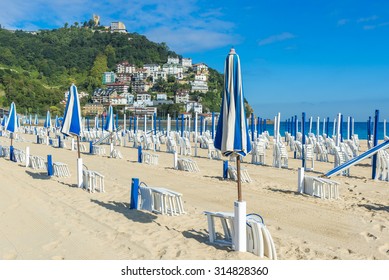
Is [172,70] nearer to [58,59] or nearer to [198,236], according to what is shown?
[58,59]

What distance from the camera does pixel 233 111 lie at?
15.1 feet

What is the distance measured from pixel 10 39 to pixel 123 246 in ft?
472

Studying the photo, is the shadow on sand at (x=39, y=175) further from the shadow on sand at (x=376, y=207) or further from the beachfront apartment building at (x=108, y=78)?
the beachfront apartment building at (x=108, y=78)

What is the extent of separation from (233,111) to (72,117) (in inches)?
211

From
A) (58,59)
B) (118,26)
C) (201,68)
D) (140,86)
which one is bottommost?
(140,86)

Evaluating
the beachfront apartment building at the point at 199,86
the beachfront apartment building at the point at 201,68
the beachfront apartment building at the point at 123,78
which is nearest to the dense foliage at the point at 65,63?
the beachfront apartment building at the point at 199,86

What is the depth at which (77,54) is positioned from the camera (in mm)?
132625

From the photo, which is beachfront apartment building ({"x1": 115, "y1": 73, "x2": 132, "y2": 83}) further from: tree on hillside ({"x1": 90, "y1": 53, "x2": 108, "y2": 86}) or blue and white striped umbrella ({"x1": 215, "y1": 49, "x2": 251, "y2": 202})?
blue and white striped umbrella ({"x1": 215, "y1": 49, "x2": 251, "y2": 202})

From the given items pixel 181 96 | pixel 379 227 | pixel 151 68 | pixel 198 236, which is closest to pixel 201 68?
pixel 151 68

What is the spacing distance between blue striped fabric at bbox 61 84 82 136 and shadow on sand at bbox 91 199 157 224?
1.97m

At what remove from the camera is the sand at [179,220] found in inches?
189
